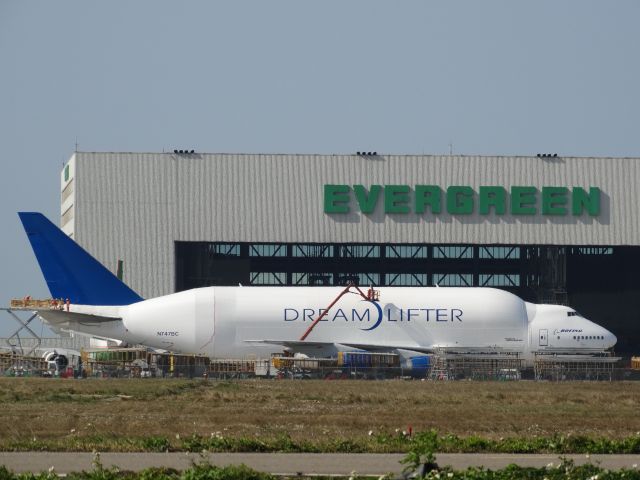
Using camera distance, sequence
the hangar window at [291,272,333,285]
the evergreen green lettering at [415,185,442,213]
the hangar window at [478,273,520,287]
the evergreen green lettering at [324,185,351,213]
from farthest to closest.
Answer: the hangar window at [478,273,520,287] < the hangar window at [291,272,333,285] < the evergreen green lettering at [415,185,442,213] < the evergreen green lettering at [324,185,351,213]

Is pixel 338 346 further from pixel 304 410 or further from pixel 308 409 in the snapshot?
pixel 304 410

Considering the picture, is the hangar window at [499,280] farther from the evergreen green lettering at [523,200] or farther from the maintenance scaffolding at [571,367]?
the maintenance scaffolding at [571,367]

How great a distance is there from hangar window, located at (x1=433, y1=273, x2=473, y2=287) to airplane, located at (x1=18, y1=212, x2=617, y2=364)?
81.9 ft

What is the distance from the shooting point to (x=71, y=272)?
7156 centimetres

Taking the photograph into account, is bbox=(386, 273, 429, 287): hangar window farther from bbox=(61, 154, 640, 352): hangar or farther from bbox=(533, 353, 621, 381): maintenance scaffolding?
bbox=(533, 353, 621, 381): maintenance scaffolding

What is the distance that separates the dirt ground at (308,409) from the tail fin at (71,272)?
A: 14.2m

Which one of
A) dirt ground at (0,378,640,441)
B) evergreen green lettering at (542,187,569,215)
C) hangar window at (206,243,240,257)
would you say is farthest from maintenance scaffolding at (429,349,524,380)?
hangar window at (206,243,240,257)

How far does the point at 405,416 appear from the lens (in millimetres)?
36281

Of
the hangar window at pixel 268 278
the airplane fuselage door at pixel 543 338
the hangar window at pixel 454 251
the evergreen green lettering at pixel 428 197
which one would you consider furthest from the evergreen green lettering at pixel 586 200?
the hangar window at pixel 268 278

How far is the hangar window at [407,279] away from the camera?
314 feet

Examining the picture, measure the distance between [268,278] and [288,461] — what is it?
72.4 metres

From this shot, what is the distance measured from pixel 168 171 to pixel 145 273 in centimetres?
731

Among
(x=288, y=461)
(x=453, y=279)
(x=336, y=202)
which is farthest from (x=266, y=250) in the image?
(x=288, y=461)

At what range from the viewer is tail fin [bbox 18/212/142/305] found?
71.6m
